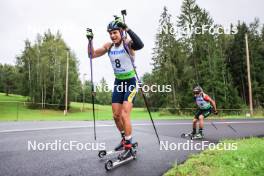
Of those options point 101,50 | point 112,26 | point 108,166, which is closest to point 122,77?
point 101,50

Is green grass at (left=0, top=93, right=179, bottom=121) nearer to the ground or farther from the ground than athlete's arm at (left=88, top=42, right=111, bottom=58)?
nearer to the ground

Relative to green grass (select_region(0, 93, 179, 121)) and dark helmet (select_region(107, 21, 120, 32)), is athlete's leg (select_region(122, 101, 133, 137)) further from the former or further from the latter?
Result: green grass (select_region(0, 93, 179, 121))

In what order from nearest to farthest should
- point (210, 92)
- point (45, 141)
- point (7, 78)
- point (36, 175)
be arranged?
point (36, 175)
point (45, 141)
point (210, 92)
point (7, 78)

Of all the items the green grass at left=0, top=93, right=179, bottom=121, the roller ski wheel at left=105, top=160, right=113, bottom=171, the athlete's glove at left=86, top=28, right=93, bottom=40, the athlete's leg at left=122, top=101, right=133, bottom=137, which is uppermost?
the athlete's glove at left=86, top=28, right=93, bottom=40

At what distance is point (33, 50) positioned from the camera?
56.4 metres

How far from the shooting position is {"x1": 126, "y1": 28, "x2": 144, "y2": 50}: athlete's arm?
4.65 metres

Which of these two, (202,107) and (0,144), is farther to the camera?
(202,107)

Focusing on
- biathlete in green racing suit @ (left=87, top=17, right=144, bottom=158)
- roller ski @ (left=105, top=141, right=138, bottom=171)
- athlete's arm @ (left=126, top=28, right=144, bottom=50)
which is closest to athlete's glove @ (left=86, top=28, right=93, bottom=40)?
biathlete in green racing suit @ (left=87, top=17, right=144, bottom=158)

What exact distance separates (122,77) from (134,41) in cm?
74

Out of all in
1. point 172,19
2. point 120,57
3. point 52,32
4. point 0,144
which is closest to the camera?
point 120,57

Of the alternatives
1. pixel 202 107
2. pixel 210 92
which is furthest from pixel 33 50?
pixel 202 107

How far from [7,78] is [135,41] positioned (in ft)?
306

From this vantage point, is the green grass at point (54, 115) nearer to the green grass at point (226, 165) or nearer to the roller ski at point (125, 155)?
the roller ski at point (125, 155)

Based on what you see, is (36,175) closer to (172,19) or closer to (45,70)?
(172,19)
